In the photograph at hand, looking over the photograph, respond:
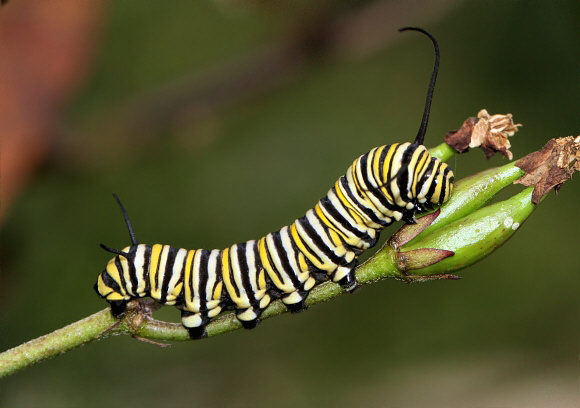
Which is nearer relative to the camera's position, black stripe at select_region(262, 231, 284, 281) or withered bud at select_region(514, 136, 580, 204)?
withered bud at select_region(514, 136, 580, 204)

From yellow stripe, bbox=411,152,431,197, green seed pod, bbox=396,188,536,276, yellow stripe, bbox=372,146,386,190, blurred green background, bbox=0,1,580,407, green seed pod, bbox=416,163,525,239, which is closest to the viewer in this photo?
green seed pod, bbox=396,188,536,276

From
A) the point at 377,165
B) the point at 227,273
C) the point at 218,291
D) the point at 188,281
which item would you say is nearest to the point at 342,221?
the point at 377,165

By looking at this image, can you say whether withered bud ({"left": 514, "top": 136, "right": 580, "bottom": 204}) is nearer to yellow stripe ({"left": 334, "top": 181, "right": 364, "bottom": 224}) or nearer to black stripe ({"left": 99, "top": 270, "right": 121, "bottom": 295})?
yellow stripe ({"left": 334, "top": 181, "right": 364, "bottom": 224})

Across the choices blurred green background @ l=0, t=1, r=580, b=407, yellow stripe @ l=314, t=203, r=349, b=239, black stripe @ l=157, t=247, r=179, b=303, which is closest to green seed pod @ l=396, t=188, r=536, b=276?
yellow stripe @ l=314, t=203, r=349, b=239

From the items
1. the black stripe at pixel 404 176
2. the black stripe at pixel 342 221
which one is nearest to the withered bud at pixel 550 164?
the black stripe at pixel 404 176

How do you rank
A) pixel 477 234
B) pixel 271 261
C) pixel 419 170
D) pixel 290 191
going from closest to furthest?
pixel 477 234 < pixel 419 170 < pixel 271 261 < pixel 290 191

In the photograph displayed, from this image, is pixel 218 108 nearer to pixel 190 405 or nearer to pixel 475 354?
pixel 190 405

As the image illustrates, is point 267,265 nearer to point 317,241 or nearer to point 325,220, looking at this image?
point 317,241
